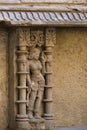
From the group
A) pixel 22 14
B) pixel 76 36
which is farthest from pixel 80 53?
pixel 22 14

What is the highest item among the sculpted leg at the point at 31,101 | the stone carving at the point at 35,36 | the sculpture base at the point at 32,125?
the stone carving at the point at 35,36

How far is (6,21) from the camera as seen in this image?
42.4 ft

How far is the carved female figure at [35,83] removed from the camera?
1320cm

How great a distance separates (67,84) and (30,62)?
29.3 inches

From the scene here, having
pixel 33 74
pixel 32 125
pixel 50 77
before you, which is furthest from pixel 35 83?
pixel 32 125

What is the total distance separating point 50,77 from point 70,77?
17.5 inches

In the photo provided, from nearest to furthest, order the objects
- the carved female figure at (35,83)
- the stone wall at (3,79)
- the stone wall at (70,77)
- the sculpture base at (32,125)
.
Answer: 1. the sculpture base at (32,125)
2. the carved female figure at (35,83)
3. the stone wall at (3,79)
4. the stone wall at (70,77)

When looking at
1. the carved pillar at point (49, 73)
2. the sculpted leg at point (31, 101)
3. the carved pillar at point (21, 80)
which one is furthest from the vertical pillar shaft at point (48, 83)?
the carved pillar at point (21, 80)

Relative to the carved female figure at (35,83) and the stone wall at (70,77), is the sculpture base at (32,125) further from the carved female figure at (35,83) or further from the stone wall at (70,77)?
the stone wall at (70,77)

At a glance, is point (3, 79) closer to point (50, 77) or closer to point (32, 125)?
point (50, 77)

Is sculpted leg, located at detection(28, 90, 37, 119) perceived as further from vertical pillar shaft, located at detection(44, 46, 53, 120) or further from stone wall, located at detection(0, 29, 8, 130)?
stone wall, located at detection(0, 29, 8, 130)

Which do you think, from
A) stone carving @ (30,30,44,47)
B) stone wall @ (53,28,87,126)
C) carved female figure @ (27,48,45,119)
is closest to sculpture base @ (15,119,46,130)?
carved female figure @ (27,48,45,119)

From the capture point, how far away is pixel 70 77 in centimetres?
1361

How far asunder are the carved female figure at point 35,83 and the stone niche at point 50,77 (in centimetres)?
9
